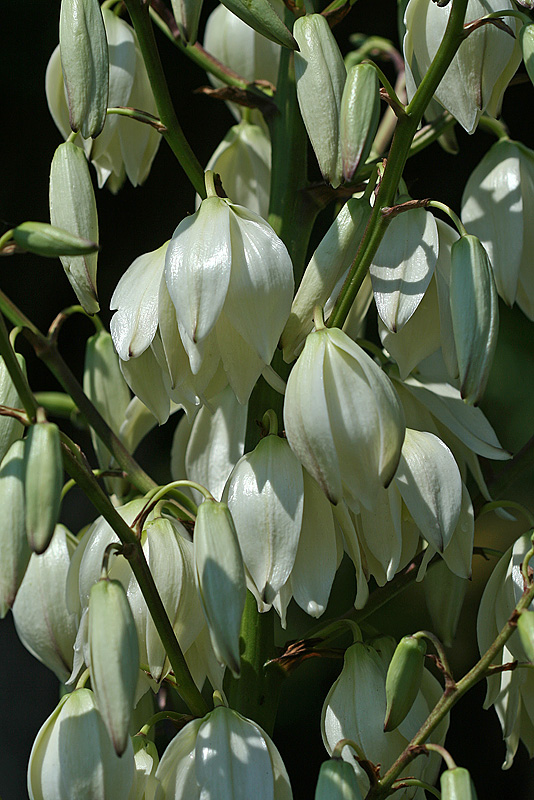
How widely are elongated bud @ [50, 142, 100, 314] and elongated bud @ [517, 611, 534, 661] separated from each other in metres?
0.21

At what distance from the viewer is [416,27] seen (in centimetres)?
45

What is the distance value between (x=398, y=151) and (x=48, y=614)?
274 mm

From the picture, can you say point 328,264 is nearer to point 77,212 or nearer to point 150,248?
point 77,212

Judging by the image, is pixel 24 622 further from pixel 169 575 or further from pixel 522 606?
pixel 522 606

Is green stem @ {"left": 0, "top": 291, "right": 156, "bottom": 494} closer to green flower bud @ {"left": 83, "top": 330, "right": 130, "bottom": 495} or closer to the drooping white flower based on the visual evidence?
green flower bud @ {"left": 83, "top": 330, "right": 130, "bottom": 495}

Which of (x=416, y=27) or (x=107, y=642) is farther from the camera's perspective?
(x=416, y=27)

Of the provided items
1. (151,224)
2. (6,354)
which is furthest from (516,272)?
(151,224)

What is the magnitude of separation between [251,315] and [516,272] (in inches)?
6.2

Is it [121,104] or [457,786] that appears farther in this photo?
[121,104]

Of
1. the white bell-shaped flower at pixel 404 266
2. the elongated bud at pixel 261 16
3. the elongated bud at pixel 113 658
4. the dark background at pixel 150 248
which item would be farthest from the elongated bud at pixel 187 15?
the dark background at pixel 150 248

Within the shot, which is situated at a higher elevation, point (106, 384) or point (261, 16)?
point (261, 16)

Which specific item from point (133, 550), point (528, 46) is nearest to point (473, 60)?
point (528, 46)

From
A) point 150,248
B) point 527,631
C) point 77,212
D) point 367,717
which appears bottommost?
point 150,248

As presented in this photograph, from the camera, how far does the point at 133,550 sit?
34 centimetres
